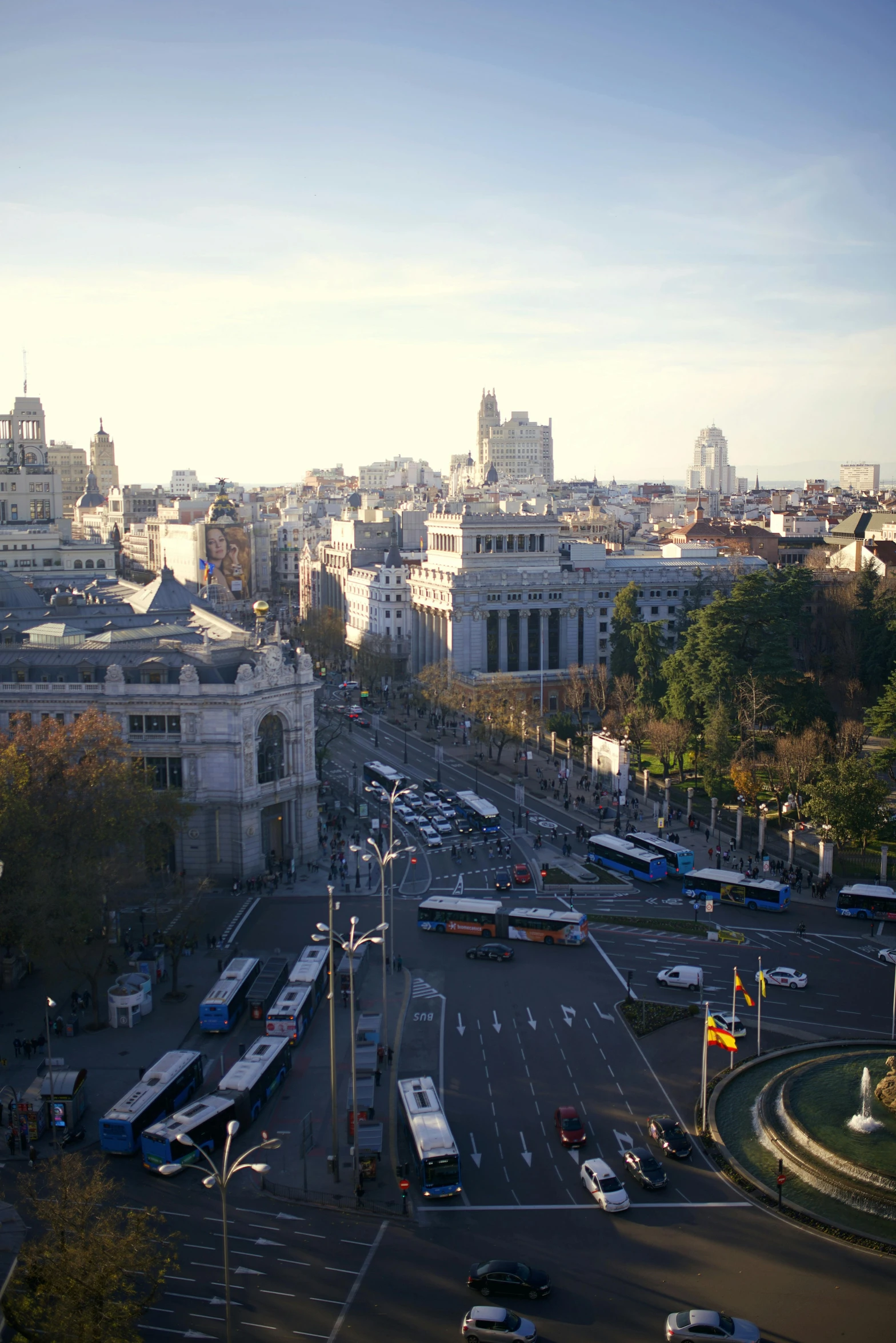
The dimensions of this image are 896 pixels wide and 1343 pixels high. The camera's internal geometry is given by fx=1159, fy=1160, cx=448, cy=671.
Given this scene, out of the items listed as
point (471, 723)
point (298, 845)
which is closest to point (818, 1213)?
point (298, 845)

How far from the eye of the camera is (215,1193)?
119 ft

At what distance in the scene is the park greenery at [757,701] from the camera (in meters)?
72.6

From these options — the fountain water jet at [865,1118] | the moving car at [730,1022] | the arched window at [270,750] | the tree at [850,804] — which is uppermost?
the arched window at [270,750]

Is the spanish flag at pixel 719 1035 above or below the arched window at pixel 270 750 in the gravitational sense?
below

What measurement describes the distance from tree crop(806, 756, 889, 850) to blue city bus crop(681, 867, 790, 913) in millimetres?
4999

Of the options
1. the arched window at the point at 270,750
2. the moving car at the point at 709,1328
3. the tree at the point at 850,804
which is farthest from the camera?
the arched window at the point at 270,750

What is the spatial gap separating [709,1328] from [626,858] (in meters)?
38.7

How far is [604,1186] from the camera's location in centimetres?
3475

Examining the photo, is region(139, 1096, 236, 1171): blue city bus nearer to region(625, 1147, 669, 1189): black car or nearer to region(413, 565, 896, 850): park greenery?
region(625, 1147, 669, 1189): black car

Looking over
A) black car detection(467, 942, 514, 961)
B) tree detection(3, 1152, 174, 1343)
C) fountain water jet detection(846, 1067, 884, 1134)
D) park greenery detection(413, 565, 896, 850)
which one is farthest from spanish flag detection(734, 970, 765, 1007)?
tree detection(3, 1152, 174, 1343)

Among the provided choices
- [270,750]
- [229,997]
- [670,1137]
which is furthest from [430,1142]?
[270,750]

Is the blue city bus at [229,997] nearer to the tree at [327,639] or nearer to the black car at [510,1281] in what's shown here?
the black car at [510,1281]

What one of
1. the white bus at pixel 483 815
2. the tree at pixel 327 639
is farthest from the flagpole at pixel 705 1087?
the tree at pixel 327 639

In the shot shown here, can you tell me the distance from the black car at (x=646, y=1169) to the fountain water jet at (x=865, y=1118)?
6.65 metres
